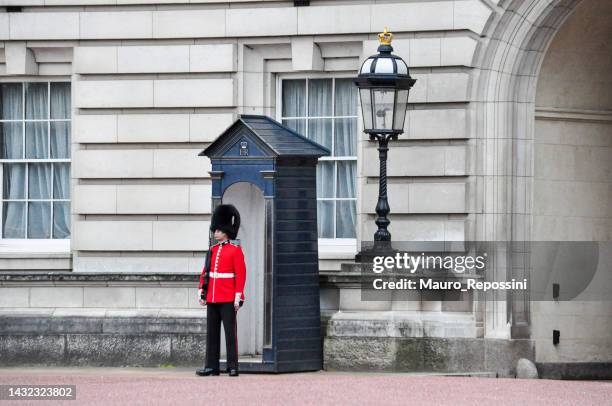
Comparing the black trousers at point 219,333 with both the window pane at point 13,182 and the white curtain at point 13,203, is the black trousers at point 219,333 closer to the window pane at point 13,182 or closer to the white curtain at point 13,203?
the white curtain at point 13,203

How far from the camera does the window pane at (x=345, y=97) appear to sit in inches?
690

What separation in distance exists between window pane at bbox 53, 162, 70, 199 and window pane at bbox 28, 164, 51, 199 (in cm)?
8

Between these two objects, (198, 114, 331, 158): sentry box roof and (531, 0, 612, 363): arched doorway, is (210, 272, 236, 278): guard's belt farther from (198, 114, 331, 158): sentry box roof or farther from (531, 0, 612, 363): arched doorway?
(531, 0, 612, 363): arched doorway

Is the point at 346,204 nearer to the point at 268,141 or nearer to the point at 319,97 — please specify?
the point at 319,97

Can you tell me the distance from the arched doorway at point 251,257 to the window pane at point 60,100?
2.78 metres

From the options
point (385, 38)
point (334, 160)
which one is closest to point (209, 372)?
point (334, 160)

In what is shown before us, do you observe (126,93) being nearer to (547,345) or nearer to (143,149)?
(143,149)

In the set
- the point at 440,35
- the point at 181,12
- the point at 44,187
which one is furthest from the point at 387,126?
the point at 44,187

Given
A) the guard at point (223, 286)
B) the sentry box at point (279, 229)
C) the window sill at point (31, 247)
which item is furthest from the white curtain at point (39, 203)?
the guard at point (223, 286)

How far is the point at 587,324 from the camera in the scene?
707 inches

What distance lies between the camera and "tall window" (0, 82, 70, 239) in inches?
715

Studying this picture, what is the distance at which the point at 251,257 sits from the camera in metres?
16.3

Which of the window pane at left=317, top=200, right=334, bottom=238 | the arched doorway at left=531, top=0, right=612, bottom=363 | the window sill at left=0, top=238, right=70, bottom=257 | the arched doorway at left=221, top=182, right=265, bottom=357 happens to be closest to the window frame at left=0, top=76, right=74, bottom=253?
the window sill at left=0, top=238, right=70, bottom=257

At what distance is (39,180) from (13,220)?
50 cm
